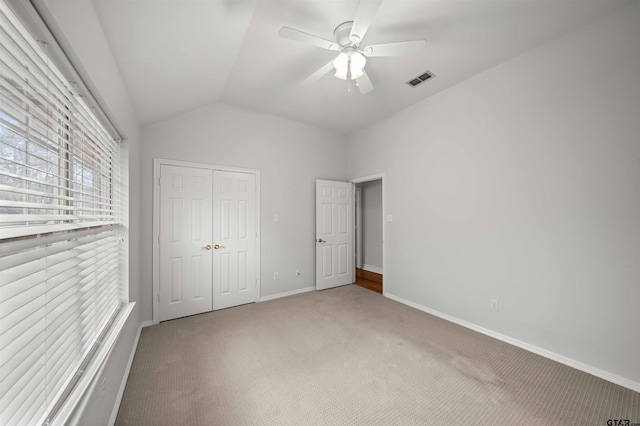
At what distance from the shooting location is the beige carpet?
1659 millimetres

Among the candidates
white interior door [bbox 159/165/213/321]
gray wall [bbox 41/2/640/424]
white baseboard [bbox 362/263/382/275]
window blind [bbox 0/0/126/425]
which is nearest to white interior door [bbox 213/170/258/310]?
white interior door [bbox 159/165/213/321]

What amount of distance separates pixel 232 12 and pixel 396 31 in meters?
1.40

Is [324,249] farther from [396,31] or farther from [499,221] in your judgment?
[396,31]

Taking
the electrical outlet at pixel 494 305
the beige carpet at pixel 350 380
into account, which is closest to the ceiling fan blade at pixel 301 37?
the beige carpet at pixel 350 380

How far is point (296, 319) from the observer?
3.14 meters

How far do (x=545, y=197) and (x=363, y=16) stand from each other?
2.32m

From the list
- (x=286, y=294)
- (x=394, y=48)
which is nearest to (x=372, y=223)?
(x=286, y=294)

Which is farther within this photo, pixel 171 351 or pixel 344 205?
pixel 344 205

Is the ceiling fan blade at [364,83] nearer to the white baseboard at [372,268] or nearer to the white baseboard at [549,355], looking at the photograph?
the white baseboard at [549,355]

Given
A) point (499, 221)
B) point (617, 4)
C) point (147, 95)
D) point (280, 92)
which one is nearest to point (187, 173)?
point (147, 95)

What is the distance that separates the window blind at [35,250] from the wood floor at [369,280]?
381 cm

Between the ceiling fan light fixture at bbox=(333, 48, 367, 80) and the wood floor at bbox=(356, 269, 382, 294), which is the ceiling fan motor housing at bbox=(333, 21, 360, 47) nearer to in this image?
the ceiling fan light fixture at bbox=(333, 48, 367, 80)

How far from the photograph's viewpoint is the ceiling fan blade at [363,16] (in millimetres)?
1500

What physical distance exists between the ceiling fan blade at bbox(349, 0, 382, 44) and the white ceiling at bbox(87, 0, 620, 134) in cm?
29
